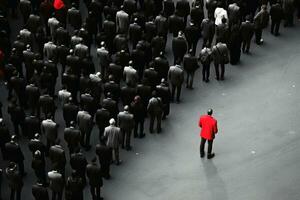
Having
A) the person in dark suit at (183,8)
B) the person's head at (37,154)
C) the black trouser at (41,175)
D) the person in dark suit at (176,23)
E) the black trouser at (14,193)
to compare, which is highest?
the person in dark suit at (183,8)

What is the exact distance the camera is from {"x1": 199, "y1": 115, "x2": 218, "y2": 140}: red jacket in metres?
23.6

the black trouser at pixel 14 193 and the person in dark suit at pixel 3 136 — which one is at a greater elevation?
the person in dark suit at pixel 3 136

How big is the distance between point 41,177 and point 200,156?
18.0ft

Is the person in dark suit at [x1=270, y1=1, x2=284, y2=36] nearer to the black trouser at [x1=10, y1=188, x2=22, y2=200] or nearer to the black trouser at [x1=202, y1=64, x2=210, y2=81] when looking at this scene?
the black trouser at [x1=202, y1=64, x2=210, y2=81]

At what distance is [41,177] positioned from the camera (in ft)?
75.7

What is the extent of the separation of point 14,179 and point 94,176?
2412 millimetres

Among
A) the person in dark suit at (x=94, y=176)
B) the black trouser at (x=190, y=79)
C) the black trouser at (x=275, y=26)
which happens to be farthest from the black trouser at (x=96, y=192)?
the black trouser at (x=275, y=26)

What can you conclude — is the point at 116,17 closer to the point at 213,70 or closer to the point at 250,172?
the point at 213,70

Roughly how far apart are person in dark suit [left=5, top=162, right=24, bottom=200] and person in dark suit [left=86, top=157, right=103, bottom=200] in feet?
6.81

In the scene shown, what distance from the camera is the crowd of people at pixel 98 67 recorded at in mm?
23062

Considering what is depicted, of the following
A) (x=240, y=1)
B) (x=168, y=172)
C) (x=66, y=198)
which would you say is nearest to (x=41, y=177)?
(x=66, y=198)

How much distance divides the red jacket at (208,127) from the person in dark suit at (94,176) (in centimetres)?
388

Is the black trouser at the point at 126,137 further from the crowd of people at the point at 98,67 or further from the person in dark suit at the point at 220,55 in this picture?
the person in dark suit at the point at 220,55

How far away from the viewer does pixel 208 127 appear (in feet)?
77.7
